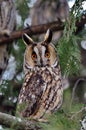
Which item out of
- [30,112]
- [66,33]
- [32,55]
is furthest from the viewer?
[32,55]

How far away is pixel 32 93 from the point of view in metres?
3.36

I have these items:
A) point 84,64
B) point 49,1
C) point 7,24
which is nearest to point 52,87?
point 84,64

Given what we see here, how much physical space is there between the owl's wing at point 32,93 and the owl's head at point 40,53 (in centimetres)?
10

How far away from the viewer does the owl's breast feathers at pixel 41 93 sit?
3.29m

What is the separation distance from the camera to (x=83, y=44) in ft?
17.4

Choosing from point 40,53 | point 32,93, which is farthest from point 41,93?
point 40,53

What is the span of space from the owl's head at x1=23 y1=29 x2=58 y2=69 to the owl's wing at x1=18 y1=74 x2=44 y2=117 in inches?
3.9

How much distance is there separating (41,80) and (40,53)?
7.3 inches

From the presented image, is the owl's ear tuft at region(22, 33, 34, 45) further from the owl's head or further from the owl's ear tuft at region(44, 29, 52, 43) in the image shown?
the owl's ear tuft at region(44, 29, 52, 43)

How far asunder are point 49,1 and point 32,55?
9.12ft

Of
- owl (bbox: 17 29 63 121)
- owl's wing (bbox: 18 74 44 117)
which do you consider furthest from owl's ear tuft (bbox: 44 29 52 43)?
owl's wing (bbox: 18 74 44 117)

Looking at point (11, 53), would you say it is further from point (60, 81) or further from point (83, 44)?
point (60, 81)

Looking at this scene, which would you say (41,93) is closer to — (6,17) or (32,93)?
(32,93)

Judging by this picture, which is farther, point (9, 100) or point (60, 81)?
point (9, 100)
